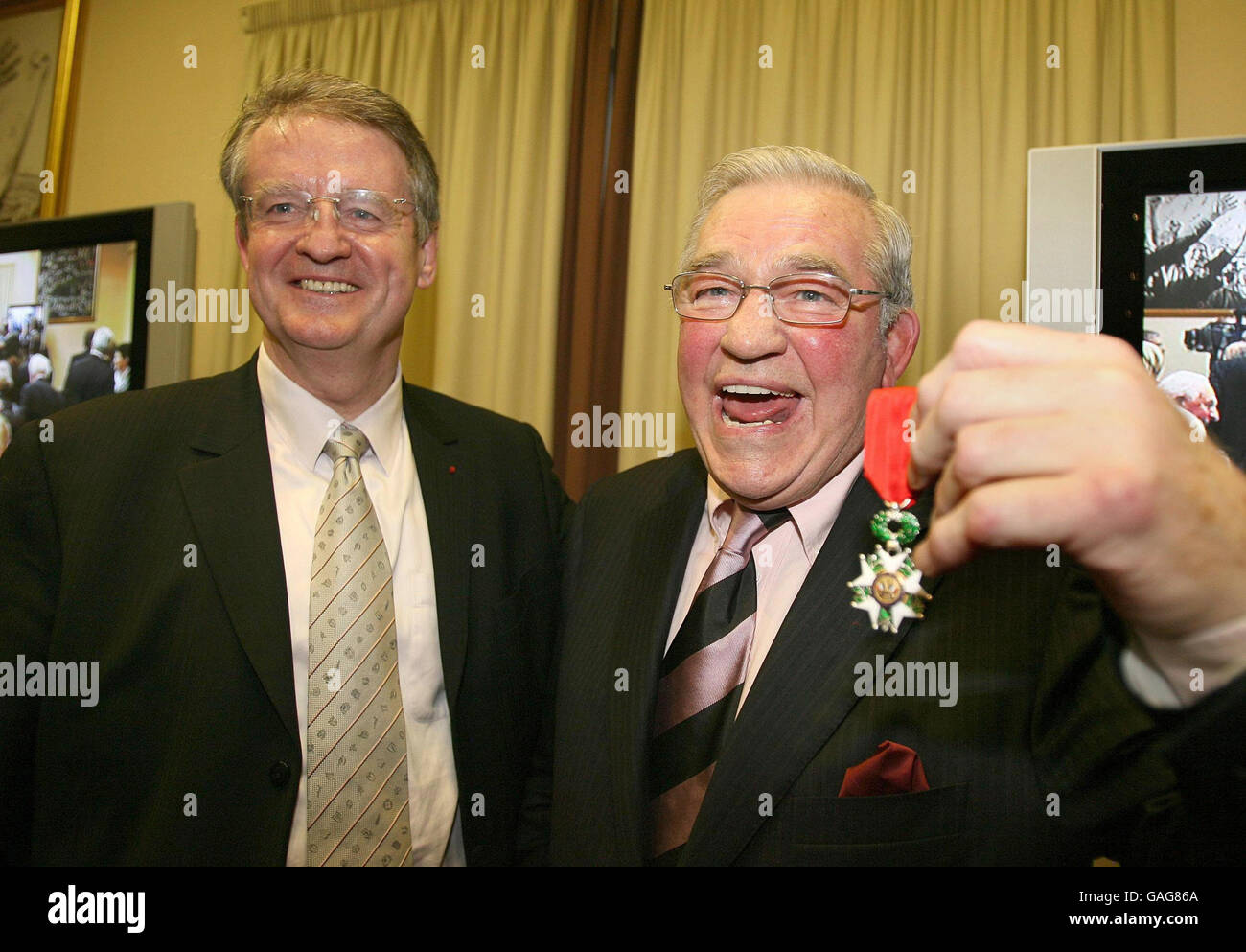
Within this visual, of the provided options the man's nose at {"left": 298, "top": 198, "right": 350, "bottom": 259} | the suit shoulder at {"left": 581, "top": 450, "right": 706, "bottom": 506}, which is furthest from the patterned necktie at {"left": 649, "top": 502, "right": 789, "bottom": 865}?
the man's nose at {"left": 298, "top": 198, "right": 350, "bottom": 259}

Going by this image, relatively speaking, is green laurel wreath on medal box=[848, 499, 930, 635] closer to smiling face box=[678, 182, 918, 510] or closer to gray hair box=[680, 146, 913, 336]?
smiling face box=[678, 182, 918, 510]

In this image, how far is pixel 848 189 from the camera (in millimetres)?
1777

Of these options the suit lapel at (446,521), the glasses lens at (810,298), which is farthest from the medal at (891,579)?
the suit lapel at (446,521)

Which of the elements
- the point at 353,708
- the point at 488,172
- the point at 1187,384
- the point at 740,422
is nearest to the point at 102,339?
the point at 488,172

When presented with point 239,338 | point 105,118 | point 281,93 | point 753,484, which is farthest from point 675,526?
point 105,118

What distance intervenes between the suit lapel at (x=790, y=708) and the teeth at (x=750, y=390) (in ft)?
1.28

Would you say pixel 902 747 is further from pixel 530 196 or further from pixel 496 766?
pixel 530 196

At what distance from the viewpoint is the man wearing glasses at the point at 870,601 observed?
0.71 meters

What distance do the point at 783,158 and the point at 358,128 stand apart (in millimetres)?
963

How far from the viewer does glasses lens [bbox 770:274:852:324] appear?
5.51 feet

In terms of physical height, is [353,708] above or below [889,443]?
below

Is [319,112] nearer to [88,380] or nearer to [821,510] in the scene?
[821,510]

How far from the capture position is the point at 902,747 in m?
1.40

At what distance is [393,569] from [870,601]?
1.06 m
